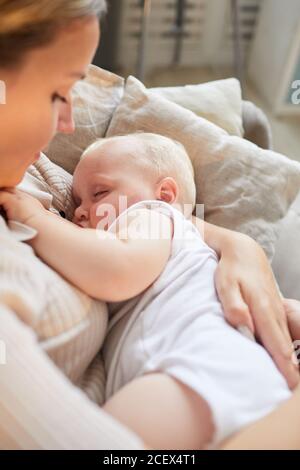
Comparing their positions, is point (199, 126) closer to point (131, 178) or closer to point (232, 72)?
point (131, 178)

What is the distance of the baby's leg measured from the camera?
2.28 feet

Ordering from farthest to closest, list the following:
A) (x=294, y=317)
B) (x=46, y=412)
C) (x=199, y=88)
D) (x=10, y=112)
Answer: (x=199, y=88) < (x=294, y=317) < (x=10, y=112) < (x=46, y=412)

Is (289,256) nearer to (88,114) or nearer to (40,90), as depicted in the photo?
(88,114)

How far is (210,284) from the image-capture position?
0.95 metres

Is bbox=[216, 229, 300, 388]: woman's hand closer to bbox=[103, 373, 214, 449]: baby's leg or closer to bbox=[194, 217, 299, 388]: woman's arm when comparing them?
bbox=[194, 217, 299, 388]: woman's arm

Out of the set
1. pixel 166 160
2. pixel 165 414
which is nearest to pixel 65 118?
pixel 166 160

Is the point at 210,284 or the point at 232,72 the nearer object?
the point at 210,284

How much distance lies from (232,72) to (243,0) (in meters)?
0.44

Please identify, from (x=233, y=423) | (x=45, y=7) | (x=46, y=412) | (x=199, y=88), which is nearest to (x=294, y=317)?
(x=233, y=423)

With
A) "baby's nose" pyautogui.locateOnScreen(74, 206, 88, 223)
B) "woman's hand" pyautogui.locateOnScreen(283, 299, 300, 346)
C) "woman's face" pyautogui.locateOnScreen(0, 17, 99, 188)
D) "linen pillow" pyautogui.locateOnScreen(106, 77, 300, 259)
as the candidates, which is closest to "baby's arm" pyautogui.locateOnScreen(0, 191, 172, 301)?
"woman's face" pyautogui.locateOnScreen(0, 17, 99, 188)

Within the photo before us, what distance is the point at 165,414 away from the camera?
27.7 inches

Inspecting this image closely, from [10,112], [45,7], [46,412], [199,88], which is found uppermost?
[45,7]

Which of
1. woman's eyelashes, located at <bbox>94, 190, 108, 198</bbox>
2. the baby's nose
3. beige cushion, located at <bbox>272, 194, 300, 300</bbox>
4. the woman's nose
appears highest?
the woman's nose

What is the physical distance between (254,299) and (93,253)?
1.10 feet
